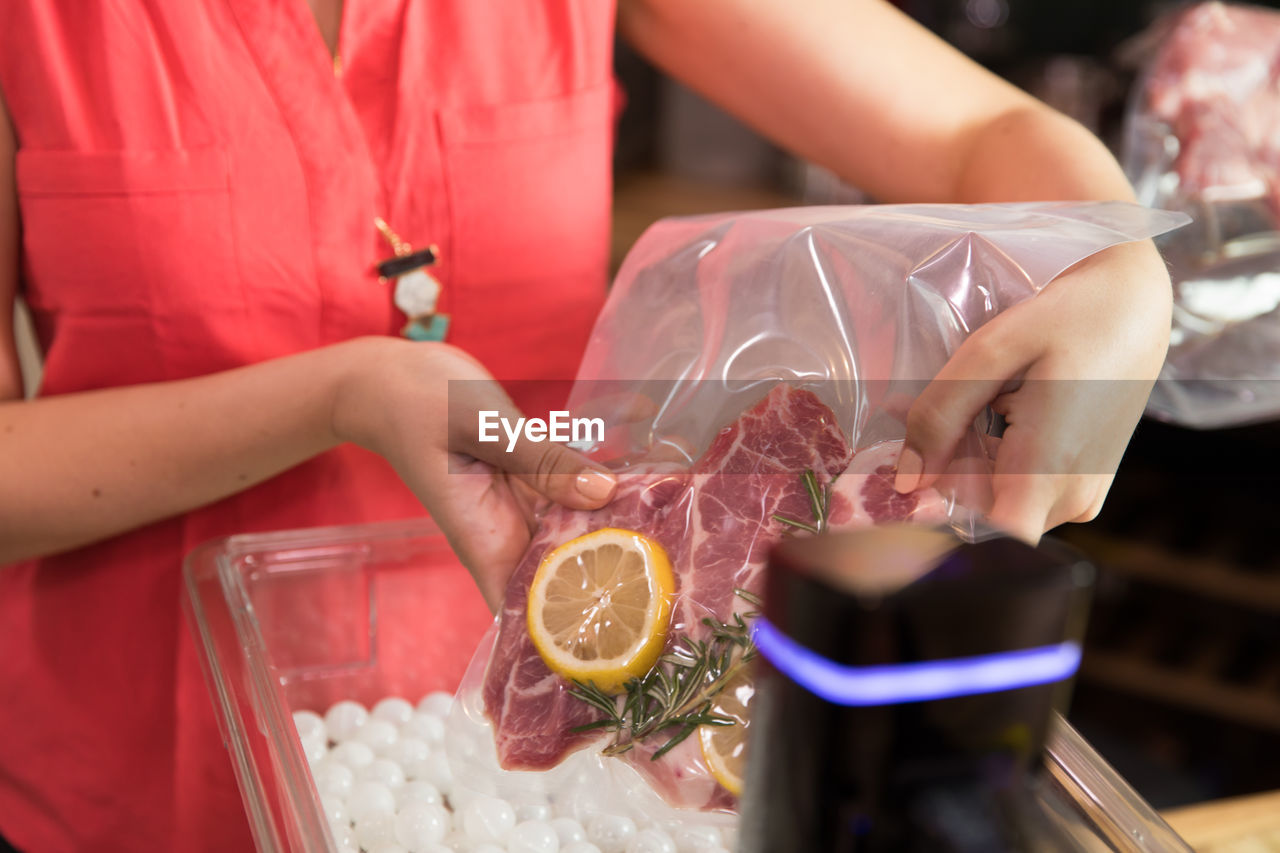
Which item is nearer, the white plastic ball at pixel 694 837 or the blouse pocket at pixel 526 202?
the white plastic ball at pixel 694 837

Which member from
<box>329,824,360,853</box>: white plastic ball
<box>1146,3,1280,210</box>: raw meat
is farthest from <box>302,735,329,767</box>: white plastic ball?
<box>1146,3,1280,210</box>: raw meat

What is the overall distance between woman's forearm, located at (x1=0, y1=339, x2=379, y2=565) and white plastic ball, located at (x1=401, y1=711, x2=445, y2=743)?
245 mm

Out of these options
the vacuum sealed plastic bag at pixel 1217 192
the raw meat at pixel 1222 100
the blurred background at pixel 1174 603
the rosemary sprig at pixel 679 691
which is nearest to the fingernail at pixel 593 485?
the rosemary sprig at pixel 679 691

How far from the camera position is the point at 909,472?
0.62m

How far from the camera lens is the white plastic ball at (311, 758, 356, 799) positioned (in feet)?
2.45

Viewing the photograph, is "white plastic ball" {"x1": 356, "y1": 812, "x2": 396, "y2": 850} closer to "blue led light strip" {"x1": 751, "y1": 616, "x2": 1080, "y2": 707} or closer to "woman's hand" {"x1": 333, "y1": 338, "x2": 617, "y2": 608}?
"woman's hand" {"x1": 333, "y1": 338, "x2": 617, "y2": 608}

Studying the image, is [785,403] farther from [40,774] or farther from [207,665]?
[40,774]

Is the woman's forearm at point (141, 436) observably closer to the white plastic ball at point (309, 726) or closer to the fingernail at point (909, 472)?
the white plastic ball at point (309, 726)

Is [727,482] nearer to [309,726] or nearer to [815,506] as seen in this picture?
[815,506]

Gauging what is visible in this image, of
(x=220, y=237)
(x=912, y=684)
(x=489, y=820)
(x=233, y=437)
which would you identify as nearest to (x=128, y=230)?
(x=220, y=237)

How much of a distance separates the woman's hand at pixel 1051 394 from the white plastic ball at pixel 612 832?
283 millimetres

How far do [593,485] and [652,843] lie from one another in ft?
0.76

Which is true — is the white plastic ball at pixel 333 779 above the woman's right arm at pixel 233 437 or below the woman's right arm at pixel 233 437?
below

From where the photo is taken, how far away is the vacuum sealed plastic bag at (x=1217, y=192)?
1136 millimetres
